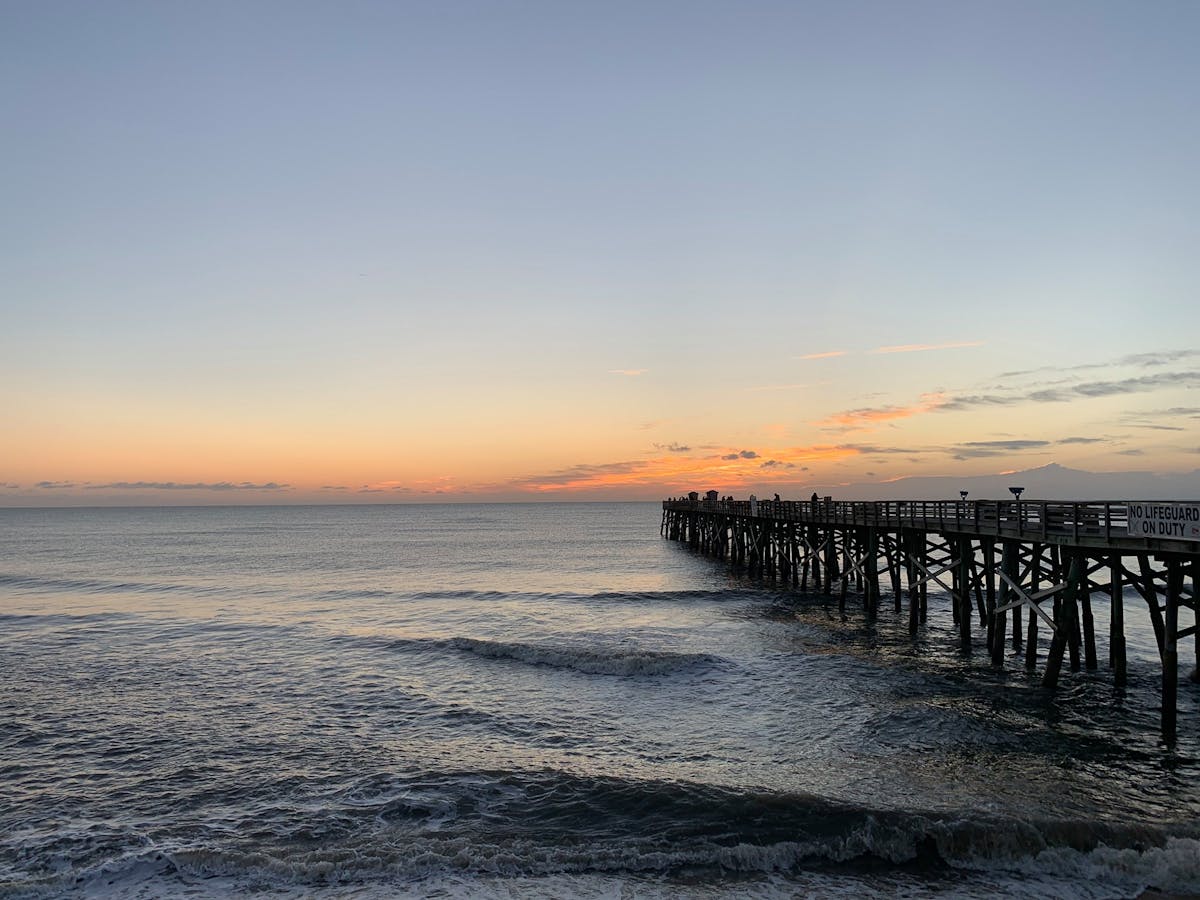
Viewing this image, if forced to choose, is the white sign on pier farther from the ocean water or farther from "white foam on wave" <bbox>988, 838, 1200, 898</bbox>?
"white foam on wave" <bbox>988, 838, 1200, 898</bbox>

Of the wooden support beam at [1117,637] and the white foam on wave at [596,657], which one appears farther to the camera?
the white foam on wave at [596,657]

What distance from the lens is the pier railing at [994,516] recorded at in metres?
16.8

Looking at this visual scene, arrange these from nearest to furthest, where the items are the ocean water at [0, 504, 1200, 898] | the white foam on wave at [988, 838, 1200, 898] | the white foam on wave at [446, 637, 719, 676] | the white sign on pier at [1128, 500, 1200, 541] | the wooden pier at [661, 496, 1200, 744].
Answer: the white foam on wave at [988, 838, 1200, 898]
the ocean water at [0, 504, 1200, 898]
the white sign on pier at [1128, 500, 1200, 541]
the wooden pier at [661, 496, 1200, 744]
the white foam on wave at [446, 637, 719, 676]

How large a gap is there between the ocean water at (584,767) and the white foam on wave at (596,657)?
0.13 metres

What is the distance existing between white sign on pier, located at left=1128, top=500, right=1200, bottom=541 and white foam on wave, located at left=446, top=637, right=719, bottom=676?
38.7 ft

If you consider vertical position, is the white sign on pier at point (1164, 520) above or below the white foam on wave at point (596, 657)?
above

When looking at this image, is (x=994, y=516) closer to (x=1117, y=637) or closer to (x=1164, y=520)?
(x=1117, y=637)

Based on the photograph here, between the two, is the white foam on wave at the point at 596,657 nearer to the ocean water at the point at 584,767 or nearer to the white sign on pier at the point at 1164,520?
the ocean water at the point at 584,767

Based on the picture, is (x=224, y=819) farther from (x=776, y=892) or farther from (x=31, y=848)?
(x=776, y=892)

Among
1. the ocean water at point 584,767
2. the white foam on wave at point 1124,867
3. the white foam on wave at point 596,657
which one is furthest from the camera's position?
the white foam on wave at point 596,657

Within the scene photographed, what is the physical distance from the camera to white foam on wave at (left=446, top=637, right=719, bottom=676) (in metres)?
23.1

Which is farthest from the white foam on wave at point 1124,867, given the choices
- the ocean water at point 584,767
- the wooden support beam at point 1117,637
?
the wooden support beam at point 1117,637

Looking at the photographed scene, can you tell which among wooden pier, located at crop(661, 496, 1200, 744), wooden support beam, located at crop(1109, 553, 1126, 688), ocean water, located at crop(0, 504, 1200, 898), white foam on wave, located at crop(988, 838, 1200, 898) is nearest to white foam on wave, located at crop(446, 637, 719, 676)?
ocean water, located at crop(0, 504, 1200, 898)

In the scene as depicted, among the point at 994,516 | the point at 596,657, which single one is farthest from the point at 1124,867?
the point at 596,657
